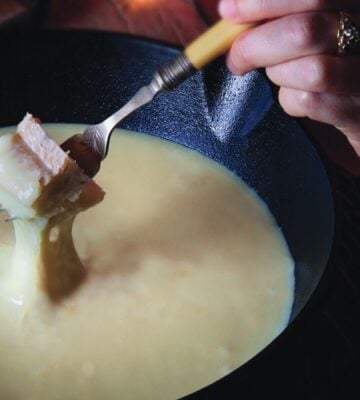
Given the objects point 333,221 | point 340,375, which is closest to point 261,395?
point 340,375

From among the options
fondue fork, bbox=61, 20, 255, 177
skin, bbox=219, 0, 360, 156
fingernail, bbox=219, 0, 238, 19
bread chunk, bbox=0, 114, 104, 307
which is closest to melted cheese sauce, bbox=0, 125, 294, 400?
bread chunk, bbox=0, 114, 104, 307

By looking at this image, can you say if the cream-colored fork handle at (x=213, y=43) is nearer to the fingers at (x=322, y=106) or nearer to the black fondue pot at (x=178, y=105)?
the fingers at (x=322, y=106)

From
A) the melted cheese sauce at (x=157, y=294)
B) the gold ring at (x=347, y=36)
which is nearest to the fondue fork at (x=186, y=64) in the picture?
the gold ring at (x=347, y=36)

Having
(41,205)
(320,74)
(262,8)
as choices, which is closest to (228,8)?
(262,8)

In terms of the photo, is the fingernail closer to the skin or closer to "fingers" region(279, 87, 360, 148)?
the skin

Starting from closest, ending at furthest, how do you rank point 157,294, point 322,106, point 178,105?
point 322,106
point 157,294
point 178,105

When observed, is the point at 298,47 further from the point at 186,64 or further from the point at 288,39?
the point at 186,64
